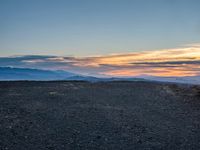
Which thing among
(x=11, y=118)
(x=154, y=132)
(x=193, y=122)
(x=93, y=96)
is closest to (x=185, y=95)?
(x=93, y=96)

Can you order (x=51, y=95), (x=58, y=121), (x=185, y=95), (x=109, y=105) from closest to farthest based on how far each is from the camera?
(x=58, y=121), (x=109, y=105), (x=51, y=95), (x=185, y=95)

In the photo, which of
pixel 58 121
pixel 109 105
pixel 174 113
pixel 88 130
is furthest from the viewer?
pixel 109 105

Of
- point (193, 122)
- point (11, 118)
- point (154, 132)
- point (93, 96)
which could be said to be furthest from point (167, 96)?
point (11, 118)

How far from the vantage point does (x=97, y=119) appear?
17.0 meters

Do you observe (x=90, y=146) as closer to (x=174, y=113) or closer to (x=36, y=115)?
(x=36, y=115)

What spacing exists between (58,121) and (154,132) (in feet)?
14.7

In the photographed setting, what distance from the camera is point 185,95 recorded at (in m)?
26.1

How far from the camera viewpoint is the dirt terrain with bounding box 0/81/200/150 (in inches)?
525

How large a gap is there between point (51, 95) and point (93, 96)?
2.88 m

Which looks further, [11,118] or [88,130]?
[11,118]

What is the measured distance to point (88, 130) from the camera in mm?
15000

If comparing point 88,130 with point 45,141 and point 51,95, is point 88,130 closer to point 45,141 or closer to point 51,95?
point 45,141

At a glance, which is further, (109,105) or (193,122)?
(109,105)

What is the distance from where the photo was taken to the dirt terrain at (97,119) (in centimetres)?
1334
